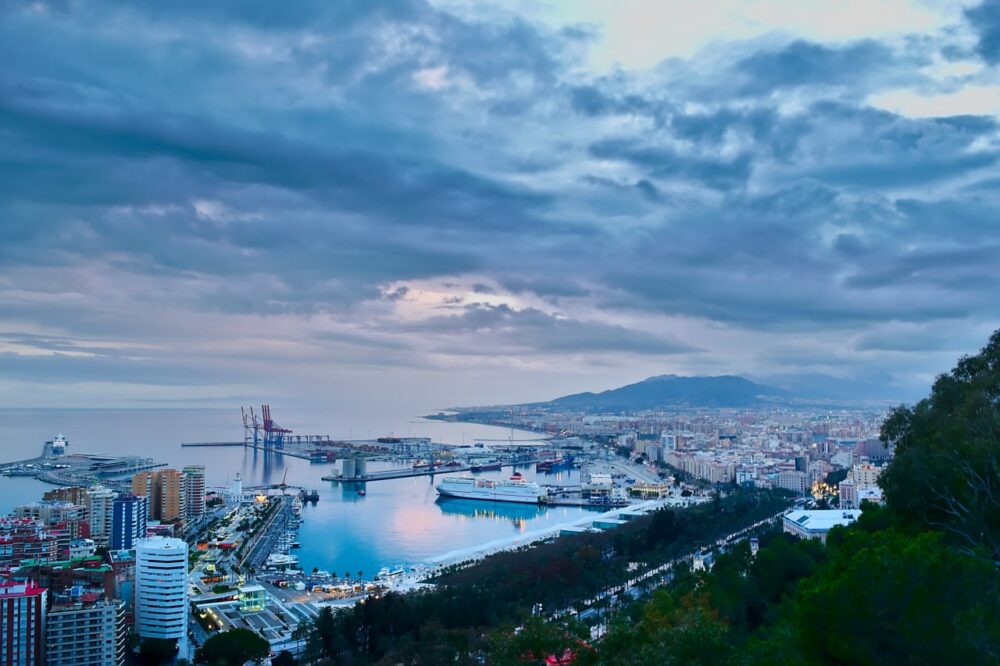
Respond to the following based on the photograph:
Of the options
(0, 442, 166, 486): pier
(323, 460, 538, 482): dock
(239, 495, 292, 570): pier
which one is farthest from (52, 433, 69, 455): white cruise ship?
(239, 495, 292, 570): pier

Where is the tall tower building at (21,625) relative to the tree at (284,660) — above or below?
above

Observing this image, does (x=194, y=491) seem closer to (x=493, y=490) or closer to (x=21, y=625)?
(x=493, y=490)

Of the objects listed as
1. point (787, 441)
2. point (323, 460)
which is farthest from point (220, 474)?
point (787, 441)

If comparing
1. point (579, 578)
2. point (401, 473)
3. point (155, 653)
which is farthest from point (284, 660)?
point (401, 473)

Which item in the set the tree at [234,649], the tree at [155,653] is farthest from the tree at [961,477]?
the tree at [155,653]

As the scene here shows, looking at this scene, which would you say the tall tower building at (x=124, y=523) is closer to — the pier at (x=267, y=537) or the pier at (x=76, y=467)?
the pier at (x=267, y=537)
